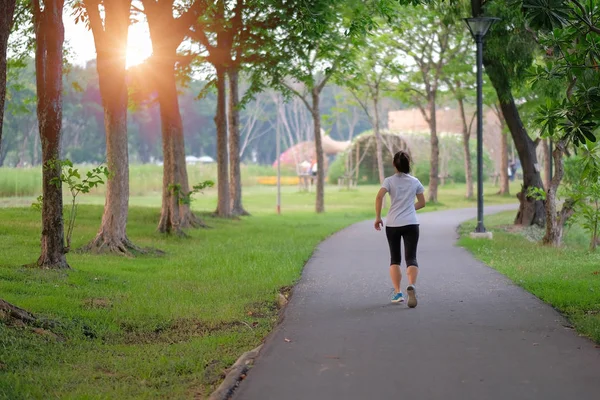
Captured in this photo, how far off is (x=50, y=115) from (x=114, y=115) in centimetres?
400

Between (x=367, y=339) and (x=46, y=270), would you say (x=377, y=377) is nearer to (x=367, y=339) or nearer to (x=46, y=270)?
(x=367, y=339)

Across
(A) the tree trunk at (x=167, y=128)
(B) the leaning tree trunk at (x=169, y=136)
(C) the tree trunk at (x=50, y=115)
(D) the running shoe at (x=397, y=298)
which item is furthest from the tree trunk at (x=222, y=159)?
(D) the running shoe at (x=397, y=298)

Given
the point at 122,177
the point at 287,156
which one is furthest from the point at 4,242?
the point at 287,156

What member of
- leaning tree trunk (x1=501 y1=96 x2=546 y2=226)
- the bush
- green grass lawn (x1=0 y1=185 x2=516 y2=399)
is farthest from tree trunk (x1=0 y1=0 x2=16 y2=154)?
the bush

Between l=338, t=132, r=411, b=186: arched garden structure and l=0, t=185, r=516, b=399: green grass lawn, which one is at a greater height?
l=338, t=132, r=411, b=186: arched garden structure

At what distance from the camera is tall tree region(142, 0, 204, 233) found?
750 inches

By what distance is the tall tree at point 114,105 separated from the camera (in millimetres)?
15836

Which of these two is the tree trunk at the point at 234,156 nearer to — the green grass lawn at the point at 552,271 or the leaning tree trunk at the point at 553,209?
the green grass lawn at the point at 552,271

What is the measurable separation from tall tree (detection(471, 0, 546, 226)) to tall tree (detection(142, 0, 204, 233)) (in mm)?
6519

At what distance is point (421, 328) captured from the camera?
8422 millimetres

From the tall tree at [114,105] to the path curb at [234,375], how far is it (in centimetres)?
926

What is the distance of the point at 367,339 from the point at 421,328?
2.58 feet

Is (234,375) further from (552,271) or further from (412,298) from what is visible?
(552,271)

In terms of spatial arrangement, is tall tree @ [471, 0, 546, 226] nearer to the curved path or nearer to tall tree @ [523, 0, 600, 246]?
tall tree @ [523, 0, 600, 246]
